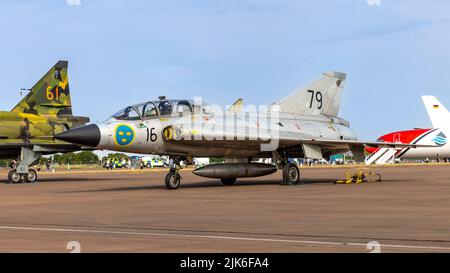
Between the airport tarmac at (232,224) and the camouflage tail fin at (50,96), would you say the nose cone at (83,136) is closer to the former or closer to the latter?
the airport tarmac at (232,224)

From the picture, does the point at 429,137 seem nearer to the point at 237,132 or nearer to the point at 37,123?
the point at 37,123

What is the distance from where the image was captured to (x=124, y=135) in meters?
21.8

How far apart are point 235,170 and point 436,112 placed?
60.9 m

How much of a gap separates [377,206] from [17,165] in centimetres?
2413

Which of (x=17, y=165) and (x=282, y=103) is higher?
(x=282, y=103)

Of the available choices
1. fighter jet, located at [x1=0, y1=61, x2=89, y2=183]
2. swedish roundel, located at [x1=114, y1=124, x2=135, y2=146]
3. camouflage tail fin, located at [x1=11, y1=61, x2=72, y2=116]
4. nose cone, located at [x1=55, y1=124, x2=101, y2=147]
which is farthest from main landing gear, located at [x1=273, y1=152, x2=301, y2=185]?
camouflage tail fin, located at [x1=11, y1=61, x2=72, y2=116]

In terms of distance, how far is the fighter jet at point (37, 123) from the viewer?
33781 mm

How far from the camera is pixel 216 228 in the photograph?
11188mm

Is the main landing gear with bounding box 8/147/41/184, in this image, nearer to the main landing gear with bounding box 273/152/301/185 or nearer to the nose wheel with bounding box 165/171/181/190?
the nose wheel with bounding box 165/171/181/190

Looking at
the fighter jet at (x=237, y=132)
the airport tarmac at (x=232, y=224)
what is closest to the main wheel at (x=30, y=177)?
the fighter jet at (x=237, y=132)

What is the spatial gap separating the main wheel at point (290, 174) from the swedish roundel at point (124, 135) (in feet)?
21.3
